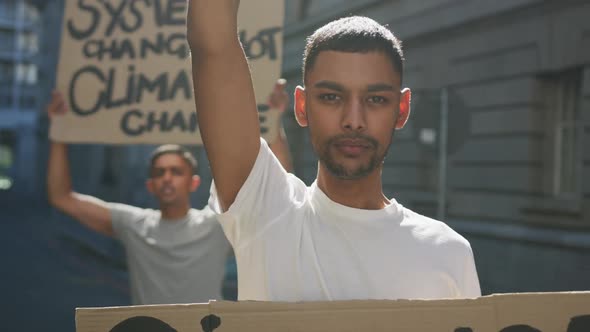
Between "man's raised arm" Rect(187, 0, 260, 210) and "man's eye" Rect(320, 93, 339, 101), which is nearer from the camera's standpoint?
"man's raised arm" Rect(187, 0, 260, 210)

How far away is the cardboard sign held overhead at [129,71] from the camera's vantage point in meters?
3.54

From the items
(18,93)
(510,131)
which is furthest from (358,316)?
(18,93)

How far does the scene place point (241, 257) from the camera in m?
1.61

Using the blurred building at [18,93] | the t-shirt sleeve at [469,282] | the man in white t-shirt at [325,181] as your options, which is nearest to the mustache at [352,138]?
the man in white t-shirt at [325,181]

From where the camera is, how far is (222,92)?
4.81 feet

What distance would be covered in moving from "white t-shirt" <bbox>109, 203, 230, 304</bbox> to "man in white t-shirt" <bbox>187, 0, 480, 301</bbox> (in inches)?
87.1

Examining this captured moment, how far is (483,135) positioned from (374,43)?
9331 millimetres

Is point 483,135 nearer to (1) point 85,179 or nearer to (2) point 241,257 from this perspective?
(2) point 241,257

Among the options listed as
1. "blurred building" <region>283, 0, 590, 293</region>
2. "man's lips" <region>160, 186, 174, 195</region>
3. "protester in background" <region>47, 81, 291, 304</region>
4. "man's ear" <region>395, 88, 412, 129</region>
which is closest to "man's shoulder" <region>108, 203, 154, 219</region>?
"protester in background" <region>47, 81, 291, 304</region>

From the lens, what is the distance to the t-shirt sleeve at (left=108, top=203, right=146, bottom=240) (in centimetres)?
396

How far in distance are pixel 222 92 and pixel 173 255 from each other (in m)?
2.53

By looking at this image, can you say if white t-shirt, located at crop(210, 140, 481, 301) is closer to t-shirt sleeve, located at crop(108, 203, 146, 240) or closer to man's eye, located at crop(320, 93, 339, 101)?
man's eye, located at crop(320, 93, 339, 101)

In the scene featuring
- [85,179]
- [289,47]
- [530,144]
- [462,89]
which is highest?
[289,47]

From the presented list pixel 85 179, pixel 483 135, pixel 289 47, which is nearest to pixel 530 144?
pixel 483 135
